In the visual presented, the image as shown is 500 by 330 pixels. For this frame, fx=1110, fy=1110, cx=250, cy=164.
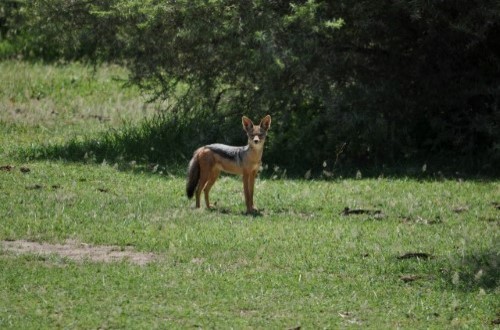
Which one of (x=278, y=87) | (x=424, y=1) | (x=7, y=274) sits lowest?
(x=7, y=274)

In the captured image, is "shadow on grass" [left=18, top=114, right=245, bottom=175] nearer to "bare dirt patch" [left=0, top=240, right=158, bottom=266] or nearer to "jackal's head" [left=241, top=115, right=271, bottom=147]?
"jackal's head" [left=241, top=115, right=271, bottom=147]

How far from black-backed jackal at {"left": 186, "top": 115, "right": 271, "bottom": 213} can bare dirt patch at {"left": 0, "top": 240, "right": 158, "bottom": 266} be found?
A: 2.02 metres

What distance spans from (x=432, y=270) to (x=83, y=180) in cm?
556

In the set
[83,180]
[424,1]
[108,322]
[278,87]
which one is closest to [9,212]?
[83,180]

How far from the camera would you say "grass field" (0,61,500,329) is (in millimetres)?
8297

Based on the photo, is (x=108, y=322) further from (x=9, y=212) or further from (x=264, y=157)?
(x=264, y=157)

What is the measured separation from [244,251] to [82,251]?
147cm

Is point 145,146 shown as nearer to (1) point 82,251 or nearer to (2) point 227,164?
(2) point 227,164

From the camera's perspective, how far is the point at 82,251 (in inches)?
396

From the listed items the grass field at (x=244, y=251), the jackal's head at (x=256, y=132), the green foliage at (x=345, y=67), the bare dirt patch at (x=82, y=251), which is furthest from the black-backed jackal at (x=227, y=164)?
the green foliage at (x=345, y=67)

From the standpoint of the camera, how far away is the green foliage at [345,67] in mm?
14586

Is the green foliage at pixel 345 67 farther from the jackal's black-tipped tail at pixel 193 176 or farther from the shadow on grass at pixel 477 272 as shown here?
the shadow on grass at pixel 477 272

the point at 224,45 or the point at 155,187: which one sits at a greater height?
the point at 224,45

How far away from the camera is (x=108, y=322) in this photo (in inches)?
313
